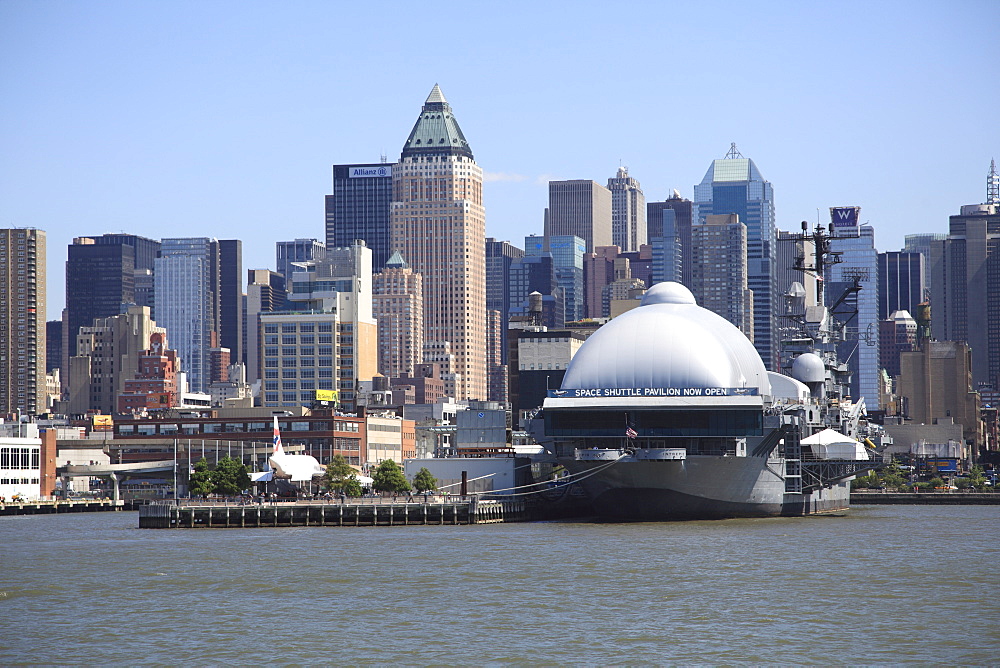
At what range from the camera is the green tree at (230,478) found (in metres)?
130

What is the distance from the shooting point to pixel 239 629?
53.2 m

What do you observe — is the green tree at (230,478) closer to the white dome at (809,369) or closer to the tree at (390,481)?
the tree at (390,481)

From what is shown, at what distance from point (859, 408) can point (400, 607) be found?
272ft

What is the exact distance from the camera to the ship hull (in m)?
102

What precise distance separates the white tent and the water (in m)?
20.9

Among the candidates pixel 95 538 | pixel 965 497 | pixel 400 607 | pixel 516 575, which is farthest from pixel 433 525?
pixel 965 497

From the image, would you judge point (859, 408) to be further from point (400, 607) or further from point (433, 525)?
point (400, 607)

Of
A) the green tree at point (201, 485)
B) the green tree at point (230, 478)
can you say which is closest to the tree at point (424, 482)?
the green tree at point (230, 478)

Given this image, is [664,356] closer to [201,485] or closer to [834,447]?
[834,447]

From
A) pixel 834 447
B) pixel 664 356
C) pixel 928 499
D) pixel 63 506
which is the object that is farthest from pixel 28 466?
pixel 928 499

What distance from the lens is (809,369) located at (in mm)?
125375

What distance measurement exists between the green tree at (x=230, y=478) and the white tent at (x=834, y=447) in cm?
4907

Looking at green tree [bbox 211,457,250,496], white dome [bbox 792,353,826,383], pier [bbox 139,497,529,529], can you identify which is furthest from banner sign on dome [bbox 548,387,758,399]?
green tree [bbox 211,457,250,496]

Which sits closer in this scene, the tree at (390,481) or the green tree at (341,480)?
the green tree at (341,480)
